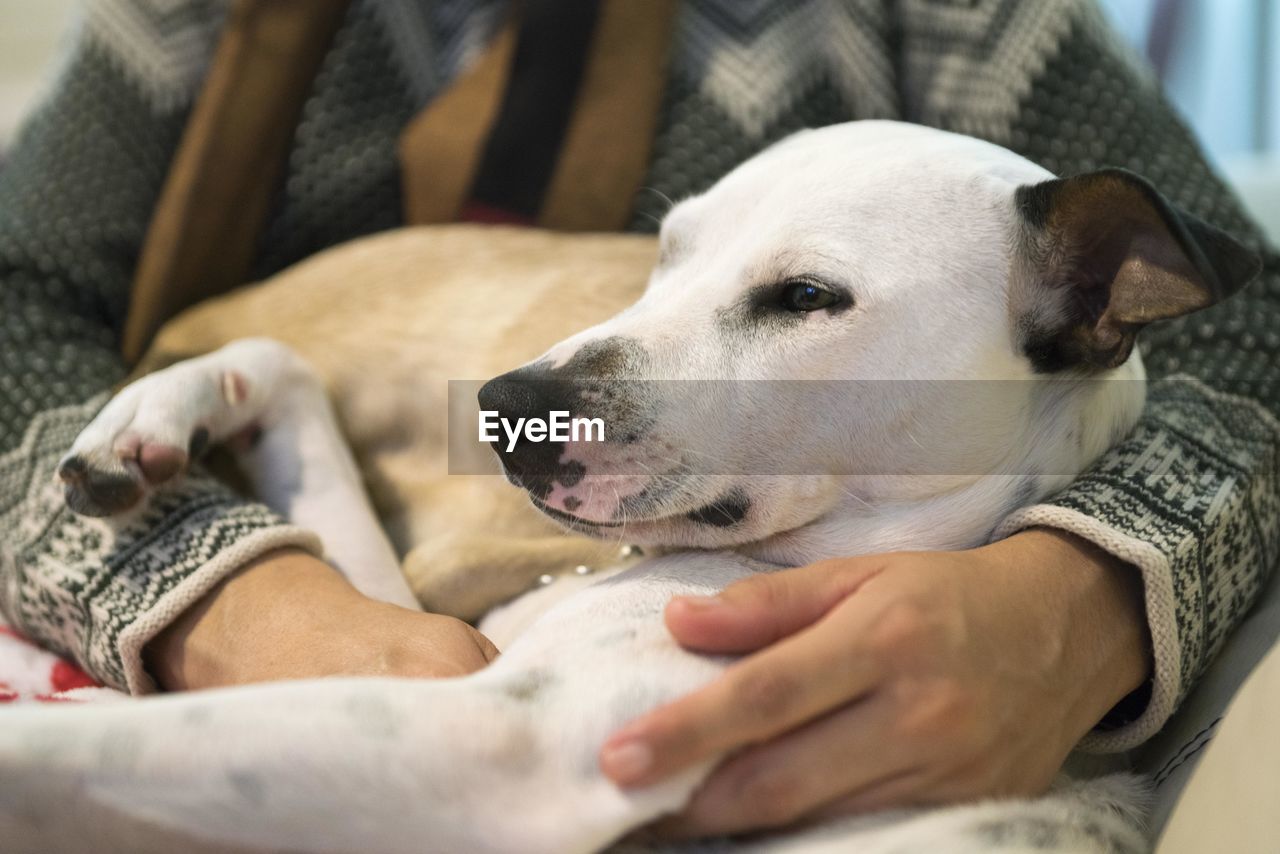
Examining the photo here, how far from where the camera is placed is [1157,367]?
55.4 inches

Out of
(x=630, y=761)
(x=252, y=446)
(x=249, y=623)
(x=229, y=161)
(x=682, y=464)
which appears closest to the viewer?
(x=630, y=761)

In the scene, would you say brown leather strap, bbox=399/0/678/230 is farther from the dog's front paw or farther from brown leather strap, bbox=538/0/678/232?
the dog's front paw

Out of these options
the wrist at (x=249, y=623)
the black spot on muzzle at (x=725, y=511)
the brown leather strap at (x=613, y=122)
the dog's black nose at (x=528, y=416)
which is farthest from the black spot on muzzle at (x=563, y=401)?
the brown leather strap at (x=613, y=122)

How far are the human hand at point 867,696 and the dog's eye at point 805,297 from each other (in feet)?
0.80

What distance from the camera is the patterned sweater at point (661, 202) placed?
111 cm

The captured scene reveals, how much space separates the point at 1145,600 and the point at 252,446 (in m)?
1.04

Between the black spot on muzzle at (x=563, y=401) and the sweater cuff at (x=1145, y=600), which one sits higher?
the black spot on muzzle at (x=563, y=401)

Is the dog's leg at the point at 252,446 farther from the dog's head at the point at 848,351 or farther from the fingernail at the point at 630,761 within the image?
the fingernail at the point at 630,761

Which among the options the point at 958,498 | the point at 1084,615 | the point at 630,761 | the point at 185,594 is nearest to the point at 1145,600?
the point at 1084,615

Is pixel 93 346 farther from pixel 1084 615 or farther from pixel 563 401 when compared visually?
pixel 1084 615

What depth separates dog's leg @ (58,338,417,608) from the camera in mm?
1170

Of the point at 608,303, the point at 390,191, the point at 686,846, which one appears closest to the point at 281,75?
the point at 390,191

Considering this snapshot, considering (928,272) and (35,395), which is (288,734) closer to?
(928,272)

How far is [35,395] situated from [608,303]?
728 mm
